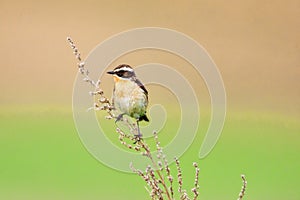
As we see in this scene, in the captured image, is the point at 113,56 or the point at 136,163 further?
the point at 113,56

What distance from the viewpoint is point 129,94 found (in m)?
0.84

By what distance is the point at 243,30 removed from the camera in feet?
5.27

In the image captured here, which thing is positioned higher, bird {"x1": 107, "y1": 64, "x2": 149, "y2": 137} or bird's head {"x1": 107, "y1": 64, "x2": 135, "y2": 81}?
bird's head {"x1": 107, "y1": 64, "x2": 135, "y2": 81}

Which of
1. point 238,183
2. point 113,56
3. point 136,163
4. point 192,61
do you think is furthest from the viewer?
point 238,183

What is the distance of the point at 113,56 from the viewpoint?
1.20 meters

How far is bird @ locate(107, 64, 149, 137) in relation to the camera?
833 millimetres

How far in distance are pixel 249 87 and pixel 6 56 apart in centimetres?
71

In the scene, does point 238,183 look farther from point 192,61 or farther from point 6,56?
point 6,56

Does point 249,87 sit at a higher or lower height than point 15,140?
higher

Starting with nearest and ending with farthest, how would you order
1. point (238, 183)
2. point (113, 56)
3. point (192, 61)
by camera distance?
1. point (113, 56)
2. point (192, 61)
3. point (238, 183)

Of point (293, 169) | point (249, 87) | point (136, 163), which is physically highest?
point (249, 87)

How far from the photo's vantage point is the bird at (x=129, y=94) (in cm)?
83

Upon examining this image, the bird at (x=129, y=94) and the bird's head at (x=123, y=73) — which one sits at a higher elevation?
the bird's head at (x=123, y=73)

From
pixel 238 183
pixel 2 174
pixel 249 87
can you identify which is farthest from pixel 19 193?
pixel 249 87
